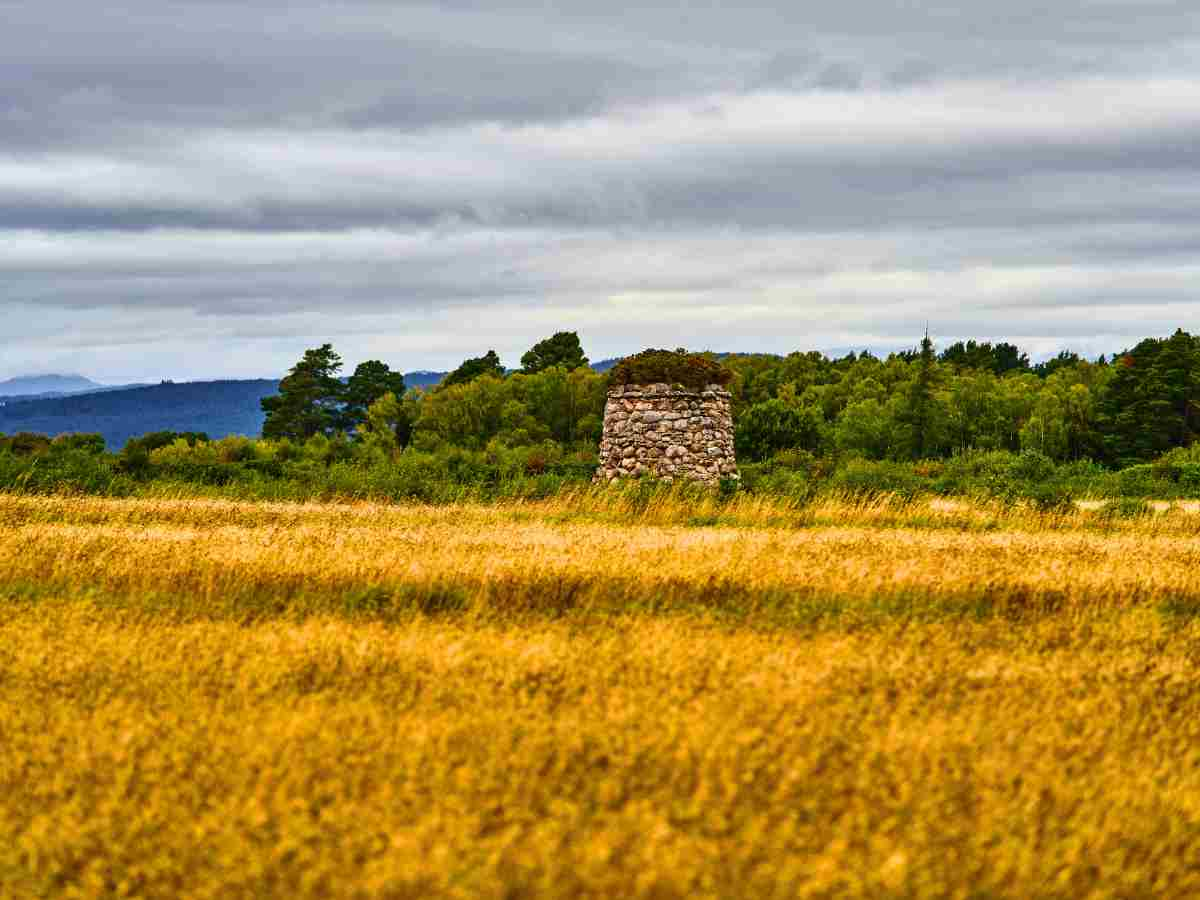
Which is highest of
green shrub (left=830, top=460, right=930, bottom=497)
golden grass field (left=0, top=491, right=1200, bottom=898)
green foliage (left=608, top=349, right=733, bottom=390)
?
green foliage (left=608, top=349, right=733, bottom=390)

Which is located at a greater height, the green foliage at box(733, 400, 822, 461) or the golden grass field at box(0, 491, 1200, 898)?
the green foliage at box(733, 400, 822, 461)

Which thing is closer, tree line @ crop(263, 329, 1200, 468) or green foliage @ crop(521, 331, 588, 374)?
tree line @ crop(263, 329, 1200, 468)

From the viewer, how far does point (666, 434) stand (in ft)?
93.3

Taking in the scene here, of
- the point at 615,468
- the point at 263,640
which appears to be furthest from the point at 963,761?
the point at 615,468

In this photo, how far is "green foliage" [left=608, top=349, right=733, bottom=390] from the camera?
2877 centimetres

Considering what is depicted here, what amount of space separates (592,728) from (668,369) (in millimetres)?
22428

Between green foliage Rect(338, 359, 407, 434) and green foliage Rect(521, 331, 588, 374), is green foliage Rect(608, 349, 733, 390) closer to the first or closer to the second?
green foliage Rect(521, 331, 588, 374)

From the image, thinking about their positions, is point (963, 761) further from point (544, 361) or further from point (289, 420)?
point (289, 420)

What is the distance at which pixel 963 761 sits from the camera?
21.1 ft

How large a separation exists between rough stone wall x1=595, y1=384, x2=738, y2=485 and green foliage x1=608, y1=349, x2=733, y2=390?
0.70 feet

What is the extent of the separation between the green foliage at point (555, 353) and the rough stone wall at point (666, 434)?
58.5 m

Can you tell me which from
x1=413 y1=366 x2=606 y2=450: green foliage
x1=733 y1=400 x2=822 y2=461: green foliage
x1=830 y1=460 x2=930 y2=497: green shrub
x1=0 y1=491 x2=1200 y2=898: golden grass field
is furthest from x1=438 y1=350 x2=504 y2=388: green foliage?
x1=0 y1=491 x2=1200 y2=898: golden grass field

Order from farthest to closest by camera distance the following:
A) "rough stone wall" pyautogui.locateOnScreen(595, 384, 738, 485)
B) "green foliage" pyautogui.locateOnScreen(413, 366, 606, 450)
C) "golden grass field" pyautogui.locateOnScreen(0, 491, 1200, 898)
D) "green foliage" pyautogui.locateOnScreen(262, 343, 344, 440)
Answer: "green foliage" pyautogui.locateOnScreen(262, 343, 344, 440)
"green foliage" pyautogui.locateOnScreen(413, 366, 606, 450)
"rough stone wall" pyautogui.locateOnScreen(595, 384, 738, 485)
"golden grass field" pyautogui.locateOnScreen(0, 491, 1200, 898)

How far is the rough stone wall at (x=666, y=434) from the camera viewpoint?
2838 cm
